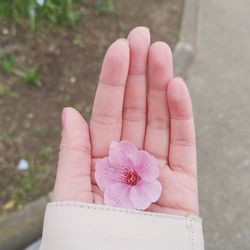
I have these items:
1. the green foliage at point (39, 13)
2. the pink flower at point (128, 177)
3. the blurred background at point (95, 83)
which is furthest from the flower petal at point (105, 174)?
the green foliage at point (39, 13)

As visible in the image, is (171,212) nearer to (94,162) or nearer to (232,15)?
(94,162)

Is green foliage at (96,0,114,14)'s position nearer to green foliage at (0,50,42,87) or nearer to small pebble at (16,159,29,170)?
green foliage at (0,50,42,87)

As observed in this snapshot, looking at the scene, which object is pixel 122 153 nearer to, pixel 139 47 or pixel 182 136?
pixel 182 136

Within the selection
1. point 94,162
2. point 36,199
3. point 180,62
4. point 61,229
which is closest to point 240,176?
point 180,62

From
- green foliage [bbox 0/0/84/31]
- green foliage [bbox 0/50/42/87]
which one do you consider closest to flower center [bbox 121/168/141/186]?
green foliage [bbox 0/50/42/87]

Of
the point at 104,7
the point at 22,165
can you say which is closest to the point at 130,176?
the point at 22,165
